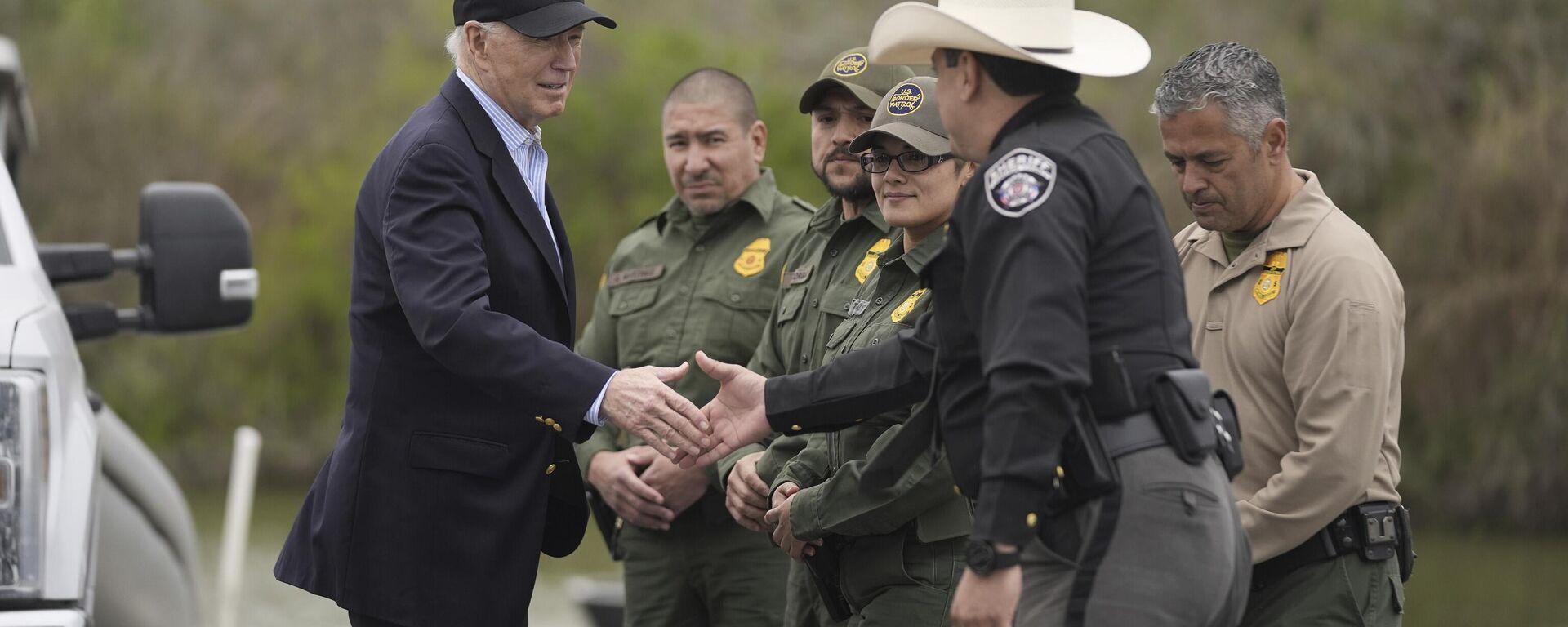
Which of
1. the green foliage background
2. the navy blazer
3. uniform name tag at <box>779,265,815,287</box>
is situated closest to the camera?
the navy blazer

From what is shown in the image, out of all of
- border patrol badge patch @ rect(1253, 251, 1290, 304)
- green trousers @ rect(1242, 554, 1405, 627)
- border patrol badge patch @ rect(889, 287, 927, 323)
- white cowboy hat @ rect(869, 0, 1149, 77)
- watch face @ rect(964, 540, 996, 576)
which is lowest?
green trousers @ rect(1242, 554, 1405, 627)

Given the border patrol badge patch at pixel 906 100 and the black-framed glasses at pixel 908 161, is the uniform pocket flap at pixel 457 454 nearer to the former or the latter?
the black-framed glasses at pixel 908 161

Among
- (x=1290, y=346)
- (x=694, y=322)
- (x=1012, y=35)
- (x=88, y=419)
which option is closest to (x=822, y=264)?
(x=694, y=322)

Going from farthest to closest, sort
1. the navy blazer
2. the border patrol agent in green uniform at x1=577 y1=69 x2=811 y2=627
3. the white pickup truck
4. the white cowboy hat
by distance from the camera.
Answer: the border patrol agent in green uniform at x1=577 y1=69 x2=811 y2=627 → the navy blazer → the white pickup truck → the white cowboy hat

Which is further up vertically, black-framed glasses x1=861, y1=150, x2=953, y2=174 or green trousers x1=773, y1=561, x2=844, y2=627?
black-framed glasses x1=861, y1=150, x2=953, y2=174

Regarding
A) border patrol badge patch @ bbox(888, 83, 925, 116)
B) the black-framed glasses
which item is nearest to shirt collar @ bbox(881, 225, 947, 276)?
the black-framed glasses

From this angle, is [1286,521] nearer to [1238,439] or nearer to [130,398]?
[1238,439]

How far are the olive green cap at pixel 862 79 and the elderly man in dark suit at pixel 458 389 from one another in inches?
41.3

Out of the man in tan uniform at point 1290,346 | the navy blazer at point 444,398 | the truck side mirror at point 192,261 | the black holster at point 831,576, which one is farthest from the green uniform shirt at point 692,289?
the man in tan uniform at point 1290,346

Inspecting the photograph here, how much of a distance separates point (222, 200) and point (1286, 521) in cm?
285

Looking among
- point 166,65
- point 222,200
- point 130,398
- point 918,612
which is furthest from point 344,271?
point 918,612

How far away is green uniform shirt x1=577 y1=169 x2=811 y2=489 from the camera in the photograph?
5270 millimetres

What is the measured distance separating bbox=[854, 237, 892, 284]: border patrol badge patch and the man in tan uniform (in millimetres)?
828

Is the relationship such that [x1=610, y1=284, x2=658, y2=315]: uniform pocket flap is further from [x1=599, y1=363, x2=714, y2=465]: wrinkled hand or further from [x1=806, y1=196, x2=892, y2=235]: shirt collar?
[x1=599, y1=363, x2=714, y2=465]: wrinkled hand
